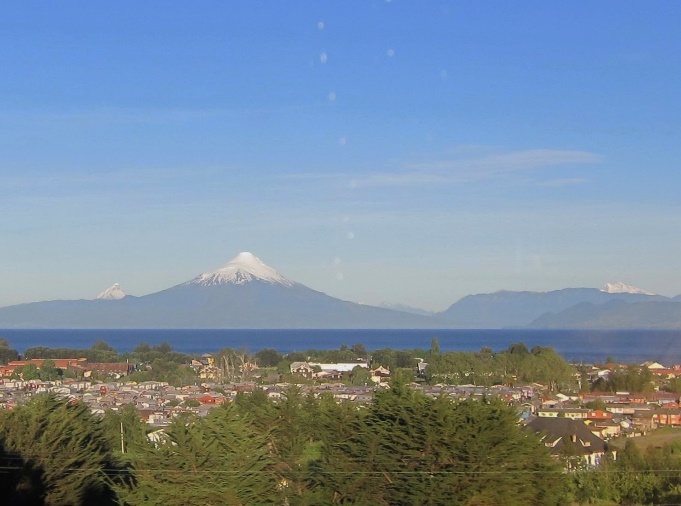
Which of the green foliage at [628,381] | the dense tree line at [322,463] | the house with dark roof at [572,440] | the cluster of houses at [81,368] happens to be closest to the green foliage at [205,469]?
the dense tree line at [322,463]

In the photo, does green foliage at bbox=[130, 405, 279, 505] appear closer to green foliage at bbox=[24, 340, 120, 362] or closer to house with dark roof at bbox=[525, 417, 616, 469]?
house with dark roof at bbox=[525, 417, 616, 469]

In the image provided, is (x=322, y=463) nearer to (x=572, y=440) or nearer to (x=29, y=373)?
(x=572, y=440)

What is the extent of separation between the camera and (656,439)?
56.6 ft

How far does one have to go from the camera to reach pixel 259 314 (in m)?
199

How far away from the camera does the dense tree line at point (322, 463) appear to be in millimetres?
8625

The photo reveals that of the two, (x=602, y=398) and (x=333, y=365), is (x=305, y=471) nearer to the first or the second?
(x=602, y=398)

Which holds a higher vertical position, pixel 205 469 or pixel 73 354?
pixel 73 354

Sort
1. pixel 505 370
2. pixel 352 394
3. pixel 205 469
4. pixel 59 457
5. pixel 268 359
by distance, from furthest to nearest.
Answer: pixel 268 359 < pixel 505 370 < pixel 352 394 < pixel 59 457 < pixel 205 469

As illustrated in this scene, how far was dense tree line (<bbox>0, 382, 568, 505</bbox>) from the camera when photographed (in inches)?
340

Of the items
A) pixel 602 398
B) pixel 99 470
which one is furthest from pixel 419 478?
pixel 602 398

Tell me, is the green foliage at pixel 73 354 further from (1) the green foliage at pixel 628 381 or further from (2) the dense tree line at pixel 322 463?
(2) the dense tree line at pixel 322 463

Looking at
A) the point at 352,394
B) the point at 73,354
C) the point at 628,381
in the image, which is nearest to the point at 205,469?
the point at 352,394

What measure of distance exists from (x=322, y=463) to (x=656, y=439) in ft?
33.0

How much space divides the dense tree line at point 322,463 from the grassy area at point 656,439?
24.2 feet
